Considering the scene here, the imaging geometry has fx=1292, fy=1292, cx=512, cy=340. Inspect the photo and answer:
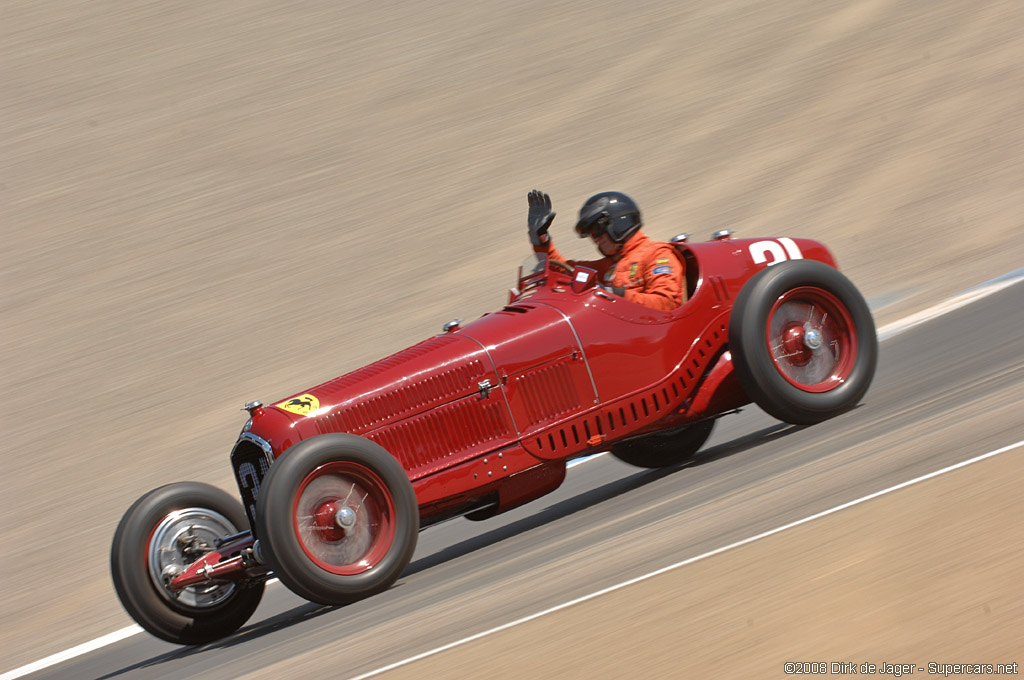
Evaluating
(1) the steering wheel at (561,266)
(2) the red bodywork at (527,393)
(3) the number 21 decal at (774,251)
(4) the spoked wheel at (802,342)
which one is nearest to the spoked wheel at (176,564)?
(2) the red bodywork at (527,393)

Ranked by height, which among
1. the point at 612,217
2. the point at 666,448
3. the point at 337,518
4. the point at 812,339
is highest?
the point at 612,217

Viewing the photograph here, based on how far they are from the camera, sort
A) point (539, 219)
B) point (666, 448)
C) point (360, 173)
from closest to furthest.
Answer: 1. point (539, 219)
2. point (666, 448)
3. point (360, 173)

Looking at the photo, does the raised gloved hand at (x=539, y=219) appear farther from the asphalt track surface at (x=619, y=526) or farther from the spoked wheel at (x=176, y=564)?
the spoked wheel at (x=176, y=564)

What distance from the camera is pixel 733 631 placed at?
400 cm

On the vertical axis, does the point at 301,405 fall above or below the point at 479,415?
above

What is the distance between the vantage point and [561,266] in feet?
24.2

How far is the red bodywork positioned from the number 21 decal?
0.28 m

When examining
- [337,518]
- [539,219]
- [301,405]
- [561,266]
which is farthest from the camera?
[539,219]

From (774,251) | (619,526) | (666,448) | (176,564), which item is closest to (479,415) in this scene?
(619,526)

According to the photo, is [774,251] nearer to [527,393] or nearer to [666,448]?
[666,448]

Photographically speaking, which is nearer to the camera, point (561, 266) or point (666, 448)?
point (561, 266)

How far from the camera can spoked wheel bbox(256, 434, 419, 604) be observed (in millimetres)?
5801

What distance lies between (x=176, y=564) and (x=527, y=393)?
6.68 feet

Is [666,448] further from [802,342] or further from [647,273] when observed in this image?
[647,273]
